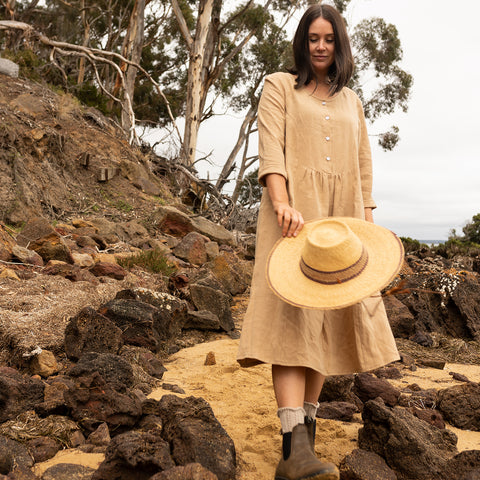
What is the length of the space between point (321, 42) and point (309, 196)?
0.67m

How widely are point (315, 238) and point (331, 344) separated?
581mm

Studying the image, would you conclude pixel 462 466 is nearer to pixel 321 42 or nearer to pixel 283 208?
pixel 283 208

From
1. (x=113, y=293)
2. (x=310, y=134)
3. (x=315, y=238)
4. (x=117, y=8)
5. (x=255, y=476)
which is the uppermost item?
(x=117, y=8)

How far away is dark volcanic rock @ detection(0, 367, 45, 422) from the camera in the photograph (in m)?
2.36

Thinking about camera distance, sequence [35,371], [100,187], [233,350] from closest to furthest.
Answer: [35,371] < [233,350] < [100,187]

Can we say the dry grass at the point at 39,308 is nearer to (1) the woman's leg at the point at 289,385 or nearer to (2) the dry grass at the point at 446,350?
(1) the woman's leg at the point at 289,385

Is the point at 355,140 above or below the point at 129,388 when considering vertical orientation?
above

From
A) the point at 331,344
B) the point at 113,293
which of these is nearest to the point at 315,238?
the point at 331,344

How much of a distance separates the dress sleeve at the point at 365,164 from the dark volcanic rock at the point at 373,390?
42.3 inches

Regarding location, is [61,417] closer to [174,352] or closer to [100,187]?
[174,352]

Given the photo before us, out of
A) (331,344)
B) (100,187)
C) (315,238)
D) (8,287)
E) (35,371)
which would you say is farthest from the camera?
(100,187)

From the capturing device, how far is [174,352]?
13.5 ft

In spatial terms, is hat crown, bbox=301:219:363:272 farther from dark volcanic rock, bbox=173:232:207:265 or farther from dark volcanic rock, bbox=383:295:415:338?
dark volcanic rock, bbox=173:232:207:265

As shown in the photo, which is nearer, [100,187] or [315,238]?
[315,238]
